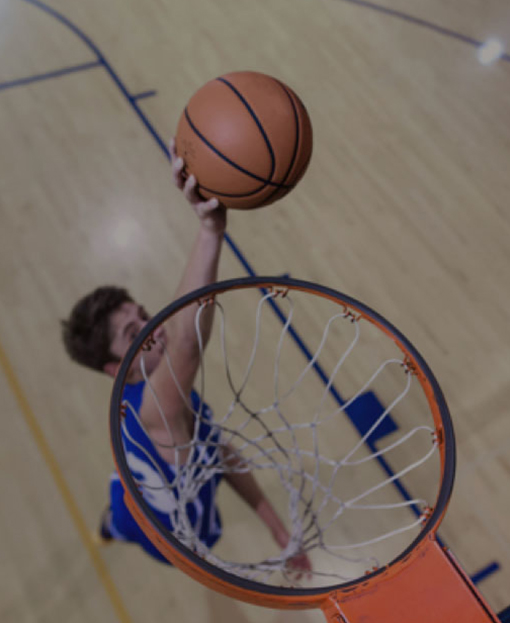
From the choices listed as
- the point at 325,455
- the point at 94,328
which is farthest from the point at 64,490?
the point at 325,455

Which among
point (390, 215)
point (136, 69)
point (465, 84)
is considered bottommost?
point (390, 215)

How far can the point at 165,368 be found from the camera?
1.57 m

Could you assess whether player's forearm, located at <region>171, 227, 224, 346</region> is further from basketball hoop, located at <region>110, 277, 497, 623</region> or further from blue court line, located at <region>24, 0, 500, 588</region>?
blue court line, located at <region>24, 0, 500, 588</region>

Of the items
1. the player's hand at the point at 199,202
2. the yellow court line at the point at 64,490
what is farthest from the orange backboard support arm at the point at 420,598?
the yellow court line at the point at 64,490

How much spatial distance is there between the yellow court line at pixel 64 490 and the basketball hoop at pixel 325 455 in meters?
0.53

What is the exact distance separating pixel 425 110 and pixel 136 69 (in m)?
1.96

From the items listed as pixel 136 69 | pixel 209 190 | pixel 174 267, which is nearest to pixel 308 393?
pixel 174 267

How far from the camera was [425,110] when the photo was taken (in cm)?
387

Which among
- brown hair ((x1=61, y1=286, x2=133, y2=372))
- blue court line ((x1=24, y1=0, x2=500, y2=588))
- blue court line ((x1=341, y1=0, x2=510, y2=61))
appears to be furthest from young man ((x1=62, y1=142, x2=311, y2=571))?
blue court line ((x1=341, y1=0, x2=510, y2=61))

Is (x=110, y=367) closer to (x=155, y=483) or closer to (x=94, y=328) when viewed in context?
(x=94, y=328)

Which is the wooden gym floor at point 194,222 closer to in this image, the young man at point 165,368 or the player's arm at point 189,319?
the young man at point 165,368

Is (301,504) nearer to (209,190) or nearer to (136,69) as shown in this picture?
(209,190)

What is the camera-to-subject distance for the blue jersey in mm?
1715

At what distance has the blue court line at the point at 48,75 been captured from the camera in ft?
12.2
